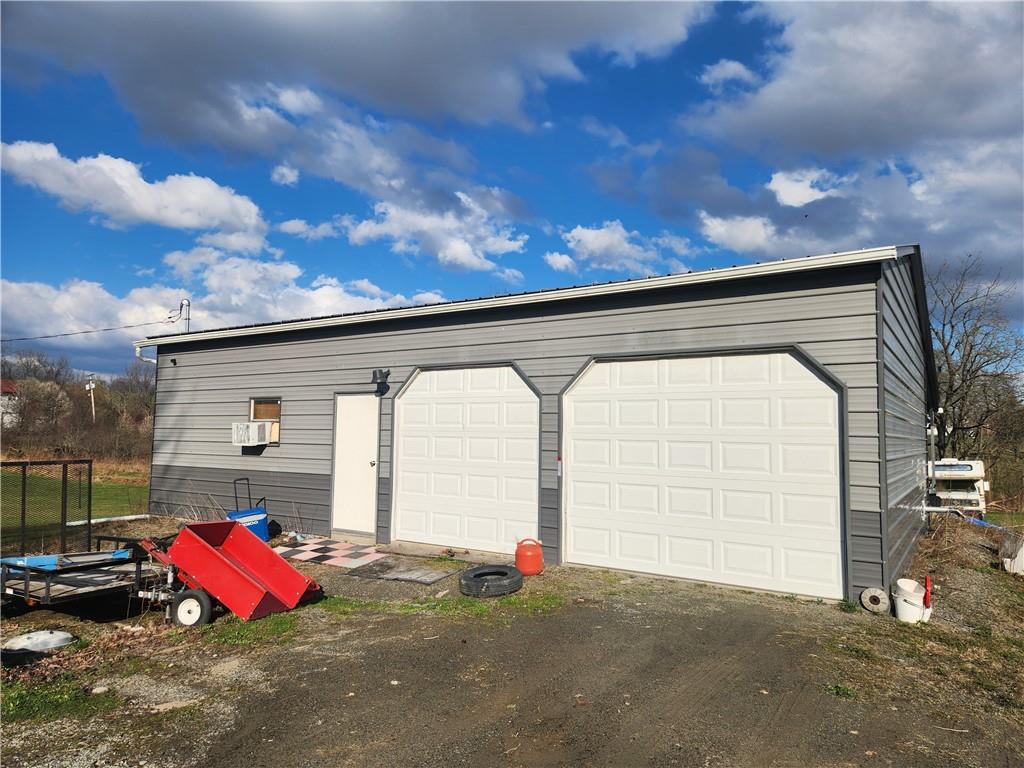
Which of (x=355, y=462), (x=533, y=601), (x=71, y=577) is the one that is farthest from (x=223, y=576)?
(x=355, y=462)

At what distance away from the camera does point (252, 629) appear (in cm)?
542

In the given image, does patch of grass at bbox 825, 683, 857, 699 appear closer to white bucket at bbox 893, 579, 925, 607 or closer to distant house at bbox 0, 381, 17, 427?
white bucket at bbox 893, 579, 925, 607

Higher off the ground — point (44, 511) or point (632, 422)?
point (632, 422)

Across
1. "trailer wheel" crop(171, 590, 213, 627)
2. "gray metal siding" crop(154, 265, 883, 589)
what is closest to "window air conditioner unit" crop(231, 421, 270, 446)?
"gray metal siding" crop(154, 265, 883, 589)

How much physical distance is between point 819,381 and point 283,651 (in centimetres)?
575

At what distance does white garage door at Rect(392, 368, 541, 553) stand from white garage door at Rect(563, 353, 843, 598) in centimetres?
71

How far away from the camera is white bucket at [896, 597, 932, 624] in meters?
5.58

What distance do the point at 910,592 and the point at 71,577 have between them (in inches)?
319

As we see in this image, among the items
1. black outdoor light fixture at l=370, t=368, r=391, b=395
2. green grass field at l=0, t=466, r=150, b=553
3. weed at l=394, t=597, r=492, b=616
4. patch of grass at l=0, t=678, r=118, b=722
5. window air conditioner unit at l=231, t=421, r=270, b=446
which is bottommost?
green grass field at l=0, t=466, r=150, b=553

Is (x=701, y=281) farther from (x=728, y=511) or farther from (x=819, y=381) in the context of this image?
(x=728, y=511)

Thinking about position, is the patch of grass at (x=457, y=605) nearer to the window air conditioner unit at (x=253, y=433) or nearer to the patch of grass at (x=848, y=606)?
the patch of grass at (x=848, y=606)

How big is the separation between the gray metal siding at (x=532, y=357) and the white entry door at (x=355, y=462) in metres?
0.19

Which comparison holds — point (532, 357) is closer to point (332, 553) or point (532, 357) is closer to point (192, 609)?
point (332, 553)

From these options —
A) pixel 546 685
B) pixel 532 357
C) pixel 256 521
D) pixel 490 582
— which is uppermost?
pixel 532 357
